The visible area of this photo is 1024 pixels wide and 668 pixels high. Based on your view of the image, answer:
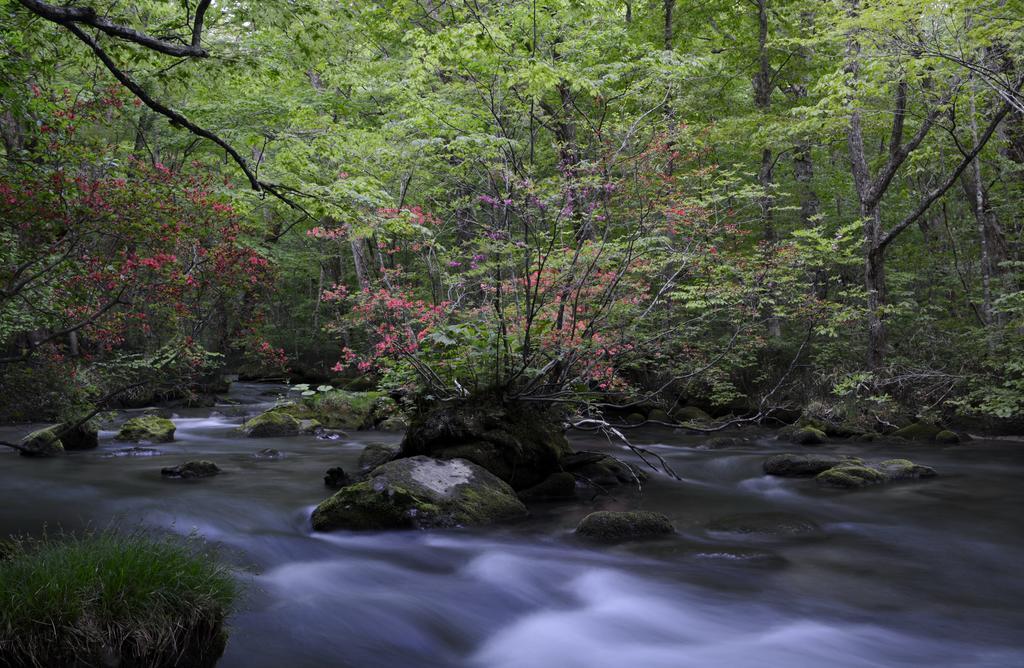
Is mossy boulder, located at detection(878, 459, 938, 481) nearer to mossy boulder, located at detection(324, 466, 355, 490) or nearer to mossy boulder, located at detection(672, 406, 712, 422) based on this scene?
mossy boulder, located at detection(672, 406, 712, 422)

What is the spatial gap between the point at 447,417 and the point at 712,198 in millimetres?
6400

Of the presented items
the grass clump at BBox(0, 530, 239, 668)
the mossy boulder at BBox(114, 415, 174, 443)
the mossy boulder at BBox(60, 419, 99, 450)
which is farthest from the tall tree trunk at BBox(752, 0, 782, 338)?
the grass clump at BBox(0, 530, 239, 668)

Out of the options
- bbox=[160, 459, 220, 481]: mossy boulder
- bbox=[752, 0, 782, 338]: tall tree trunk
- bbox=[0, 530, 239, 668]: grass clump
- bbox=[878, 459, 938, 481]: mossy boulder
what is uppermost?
bbox=[752, 0, 782, 338]: tall tree trunk

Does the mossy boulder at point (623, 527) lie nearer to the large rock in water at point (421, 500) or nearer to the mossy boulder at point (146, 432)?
the large rock in water at point (421, 500)

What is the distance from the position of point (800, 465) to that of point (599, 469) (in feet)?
10.4

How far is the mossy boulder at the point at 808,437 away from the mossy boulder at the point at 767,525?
245 inches

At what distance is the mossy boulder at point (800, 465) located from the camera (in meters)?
10.1

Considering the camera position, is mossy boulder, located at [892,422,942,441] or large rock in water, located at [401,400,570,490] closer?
large rock in water, located at [401,400,570,490]

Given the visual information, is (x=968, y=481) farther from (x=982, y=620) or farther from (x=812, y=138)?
(x=812, y=138)

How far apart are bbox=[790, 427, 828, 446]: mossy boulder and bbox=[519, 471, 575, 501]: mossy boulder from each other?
6748mm

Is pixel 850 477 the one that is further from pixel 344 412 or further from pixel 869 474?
pixel 344 412

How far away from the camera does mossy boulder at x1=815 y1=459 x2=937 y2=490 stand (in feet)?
30.7

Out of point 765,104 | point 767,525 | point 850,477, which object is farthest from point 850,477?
point 765,104

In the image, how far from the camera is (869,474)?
31.4ft
